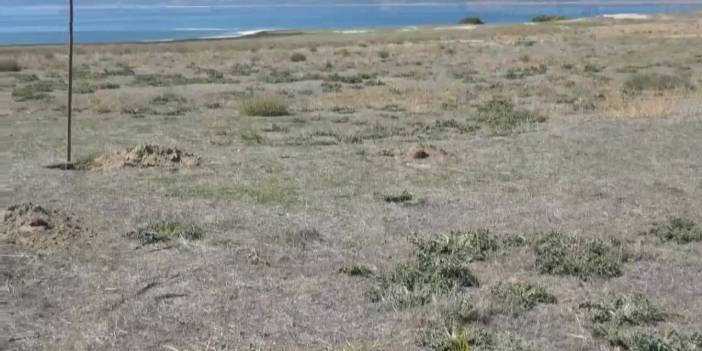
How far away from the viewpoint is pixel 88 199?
959 cm

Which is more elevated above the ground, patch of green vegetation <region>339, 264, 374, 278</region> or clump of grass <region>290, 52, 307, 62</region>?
clump of grass <region>290, 52, 307, 62</region>

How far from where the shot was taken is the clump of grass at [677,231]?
7918 mm

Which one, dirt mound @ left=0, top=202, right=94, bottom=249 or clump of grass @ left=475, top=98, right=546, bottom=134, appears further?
clump of grass @ left=475, top=98, right=546, bottom=134

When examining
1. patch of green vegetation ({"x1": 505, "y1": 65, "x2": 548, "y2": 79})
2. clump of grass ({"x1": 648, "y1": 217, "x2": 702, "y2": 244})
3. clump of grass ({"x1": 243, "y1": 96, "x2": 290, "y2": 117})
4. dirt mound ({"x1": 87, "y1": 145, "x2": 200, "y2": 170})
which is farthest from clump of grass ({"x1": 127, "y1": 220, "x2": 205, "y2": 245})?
patch of green vegetation ({"x1": 505, "y1": 65, "x2": 548, "y2": 79})

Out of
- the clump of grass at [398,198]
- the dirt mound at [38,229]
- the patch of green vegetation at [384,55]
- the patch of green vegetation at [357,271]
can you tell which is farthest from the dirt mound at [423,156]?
the patch of green vegetation at [384,55]

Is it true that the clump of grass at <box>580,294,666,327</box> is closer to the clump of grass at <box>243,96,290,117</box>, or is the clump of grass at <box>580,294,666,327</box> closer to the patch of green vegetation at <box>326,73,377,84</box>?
the clump of grass at <box>243,96,290,117</box>

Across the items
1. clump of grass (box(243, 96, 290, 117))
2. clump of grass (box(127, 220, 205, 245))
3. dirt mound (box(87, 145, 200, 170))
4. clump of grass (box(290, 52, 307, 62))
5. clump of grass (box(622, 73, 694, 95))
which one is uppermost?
clump of grass (box(290, 52, 307, 62))

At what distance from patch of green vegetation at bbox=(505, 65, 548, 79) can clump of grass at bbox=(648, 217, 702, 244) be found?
22390mm

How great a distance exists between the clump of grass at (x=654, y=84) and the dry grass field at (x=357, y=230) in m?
3.49

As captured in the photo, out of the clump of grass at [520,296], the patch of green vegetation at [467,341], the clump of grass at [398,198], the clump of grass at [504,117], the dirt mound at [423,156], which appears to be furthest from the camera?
the clump of grass at [504,117]

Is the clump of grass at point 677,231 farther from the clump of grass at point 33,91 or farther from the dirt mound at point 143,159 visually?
the clump of grass at point 33,91

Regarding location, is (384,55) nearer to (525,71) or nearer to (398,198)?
(525,71)

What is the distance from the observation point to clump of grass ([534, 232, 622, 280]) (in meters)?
6.82

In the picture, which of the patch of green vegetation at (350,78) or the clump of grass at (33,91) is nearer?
the clump of grass at (33,91)
